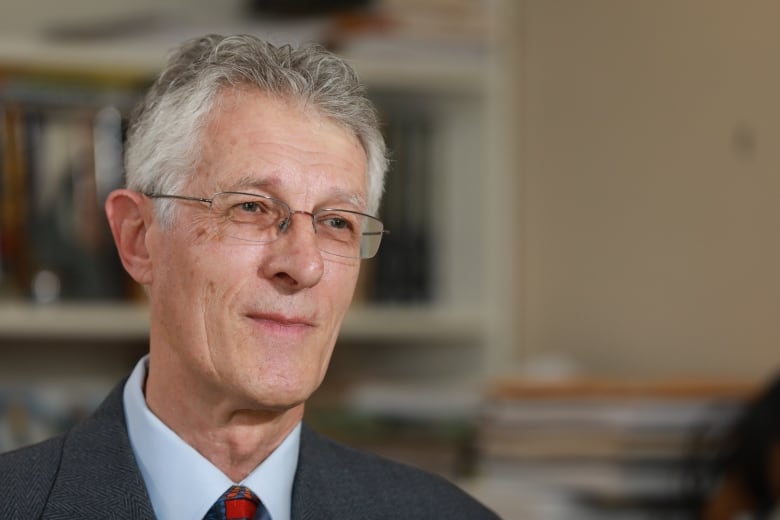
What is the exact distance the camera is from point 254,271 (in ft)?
3.43

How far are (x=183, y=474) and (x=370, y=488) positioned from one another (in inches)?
7.1

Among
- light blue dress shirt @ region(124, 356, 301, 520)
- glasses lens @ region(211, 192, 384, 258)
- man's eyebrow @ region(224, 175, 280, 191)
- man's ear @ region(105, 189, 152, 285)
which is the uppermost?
man's eyebrow @ region(224, 175, 280, 191)

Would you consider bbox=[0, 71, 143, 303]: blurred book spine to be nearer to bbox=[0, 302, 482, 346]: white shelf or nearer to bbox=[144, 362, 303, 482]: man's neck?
bbox=[0, 302, 482, 346]: white shelf

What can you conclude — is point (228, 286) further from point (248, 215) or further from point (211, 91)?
point (211, 91)

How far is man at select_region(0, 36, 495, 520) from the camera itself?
1.04 m

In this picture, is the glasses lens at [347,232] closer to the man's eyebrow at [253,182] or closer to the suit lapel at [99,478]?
the man's eyebrow at [253,182]

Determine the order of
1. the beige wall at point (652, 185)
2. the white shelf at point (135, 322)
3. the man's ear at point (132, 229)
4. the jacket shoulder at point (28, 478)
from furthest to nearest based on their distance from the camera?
1. the white shelf at point (135, 322)
2. the beige wall at point (652, 185)
3. the man's ear at point (132, 229)
4. the jacket shoulder at point (28, 478)

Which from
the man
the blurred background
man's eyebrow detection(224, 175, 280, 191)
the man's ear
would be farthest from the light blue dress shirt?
the blurred background

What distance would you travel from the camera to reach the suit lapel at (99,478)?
1.03 m

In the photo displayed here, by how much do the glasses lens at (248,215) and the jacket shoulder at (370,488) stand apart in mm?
214

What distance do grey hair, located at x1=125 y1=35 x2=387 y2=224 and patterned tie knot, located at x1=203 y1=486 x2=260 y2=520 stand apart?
0.23m

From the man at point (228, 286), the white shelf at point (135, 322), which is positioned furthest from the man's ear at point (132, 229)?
the white shelf at point (135, 322)

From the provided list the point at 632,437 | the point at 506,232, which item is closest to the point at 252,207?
the point at 632,437

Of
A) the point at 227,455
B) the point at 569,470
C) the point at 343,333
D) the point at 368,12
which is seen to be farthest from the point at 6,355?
the point at 227,455
